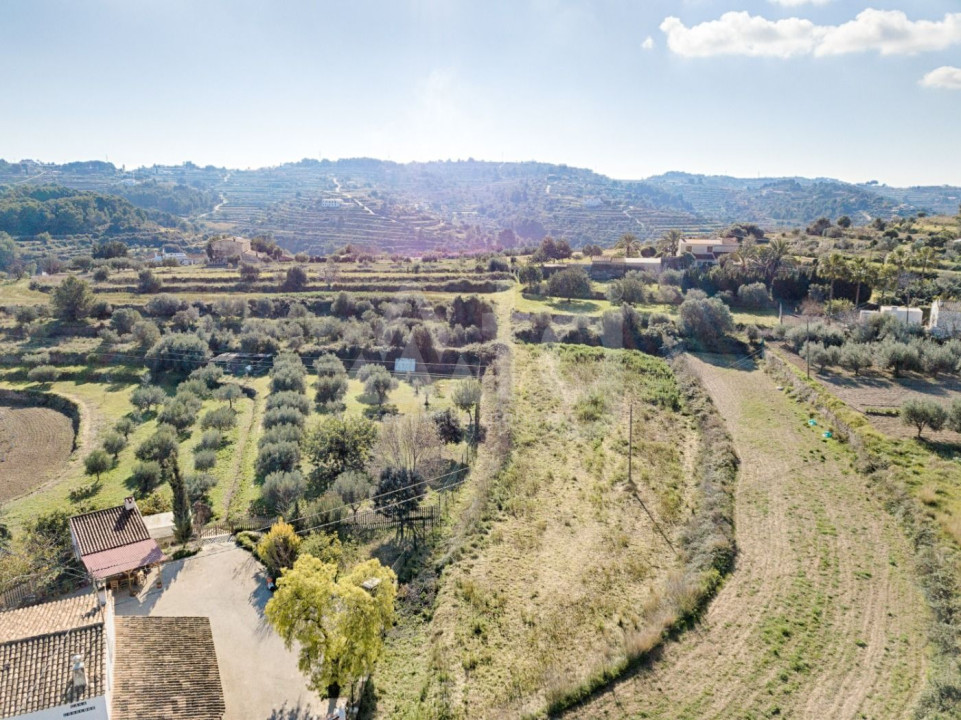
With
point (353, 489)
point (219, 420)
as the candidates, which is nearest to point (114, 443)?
point (219, 420)

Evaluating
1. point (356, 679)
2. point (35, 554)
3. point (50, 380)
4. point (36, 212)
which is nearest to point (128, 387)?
point (50, 380)

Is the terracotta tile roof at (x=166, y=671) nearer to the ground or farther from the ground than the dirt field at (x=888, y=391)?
nearer to the ground

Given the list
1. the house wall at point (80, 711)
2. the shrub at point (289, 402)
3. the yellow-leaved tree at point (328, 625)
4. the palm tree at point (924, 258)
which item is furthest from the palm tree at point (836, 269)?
the house wall at point (80, 711)

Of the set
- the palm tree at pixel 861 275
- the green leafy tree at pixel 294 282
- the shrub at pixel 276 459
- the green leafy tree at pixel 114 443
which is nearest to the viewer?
the shrub at pixel 276 459

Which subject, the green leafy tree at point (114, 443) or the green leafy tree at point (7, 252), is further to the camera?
the green leafy tree at point (7, 252)

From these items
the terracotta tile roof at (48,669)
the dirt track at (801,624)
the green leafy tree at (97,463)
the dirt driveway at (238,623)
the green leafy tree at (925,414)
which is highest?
the green leafy tree at (925,414)

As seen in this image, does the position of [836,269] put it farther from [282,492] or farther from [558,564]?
[282,492]

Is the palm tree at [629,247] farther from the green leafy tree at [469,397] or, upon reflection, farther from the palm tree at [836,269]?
the green leafy tree at [469,397]

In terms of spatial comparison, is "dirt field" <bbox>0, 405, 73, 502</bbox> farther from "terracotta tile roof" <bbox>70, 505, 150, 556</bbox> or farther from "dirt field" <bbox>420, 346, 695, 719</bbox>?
"dirt field" <bbox>420, 346, 695, 719</bbox>
